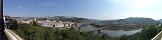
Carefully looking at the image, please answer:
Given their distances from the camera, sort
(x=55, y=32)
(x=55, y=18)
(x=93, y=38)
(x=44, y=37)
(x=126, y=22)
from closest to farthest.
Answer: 1. (x=44, y=37)
2. (x=55, y=32)
3. (x=93, y=38)
4. (x=55, y=18)
5. (x=126, y=22)

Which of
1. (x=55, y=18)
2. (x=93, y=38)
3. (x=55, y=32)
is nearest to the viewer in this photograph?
(x=55, y=32)

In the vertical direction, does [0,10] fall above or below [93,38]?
above

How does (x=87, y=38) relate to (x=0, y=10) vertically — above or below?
below

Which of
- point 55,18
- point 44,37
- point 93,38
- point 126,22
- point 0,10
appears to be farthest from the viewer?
point 126,22

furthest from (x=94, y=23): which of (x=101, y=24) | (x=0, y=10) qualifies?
(x=0, y=10)

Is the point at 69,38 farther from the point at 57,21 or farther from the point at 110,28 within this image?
the point at 110,28

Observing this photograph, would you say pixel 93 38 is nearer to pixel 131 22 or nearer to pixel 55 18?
pixel 55 18

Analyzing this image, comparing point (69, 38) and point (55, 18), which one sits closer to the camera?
point (69, 38)

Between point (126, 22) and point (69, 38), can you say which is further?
point (126, 22)

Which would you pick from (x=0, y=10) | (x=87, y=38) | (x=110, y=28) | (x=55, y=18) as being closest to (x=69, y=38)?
(x=87, y=38)
